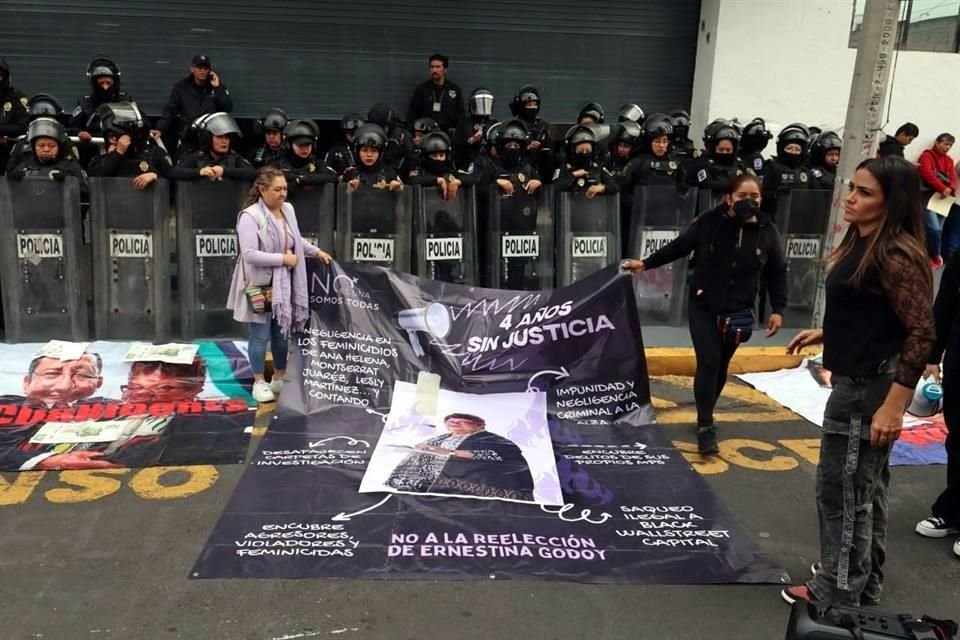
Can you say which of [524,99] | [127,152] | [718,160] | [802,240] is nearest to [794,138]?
[718,160]

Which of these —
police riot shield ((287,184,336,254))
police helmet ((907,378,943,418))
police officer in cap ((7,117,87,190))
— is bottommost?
police helmet ((907,378,943,418))

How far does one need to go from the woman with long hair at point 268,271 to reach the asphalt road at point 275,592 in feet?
4.79

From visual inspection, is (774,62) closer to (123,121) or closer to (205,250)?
(205,250)

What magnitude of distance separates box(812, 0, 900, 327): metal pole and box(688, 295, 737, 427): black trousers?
2.11 meters

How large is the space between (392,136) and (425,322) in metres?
4.26

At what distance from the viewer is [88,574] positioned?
3.73 metres

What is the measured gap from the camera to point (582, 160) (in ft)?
26.1

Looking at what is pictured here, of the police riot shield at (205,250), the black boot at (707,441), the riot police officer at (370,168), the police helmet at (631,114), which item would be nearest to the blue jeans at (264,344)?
the police riot shield at (205,250)

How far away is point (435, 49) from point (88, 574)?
30.6 feet

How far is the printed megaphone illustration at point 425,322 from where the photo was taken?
5.91 meters

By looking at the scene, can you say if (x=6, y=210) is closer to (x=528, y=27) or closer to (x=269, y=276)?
(x=269, y=276)

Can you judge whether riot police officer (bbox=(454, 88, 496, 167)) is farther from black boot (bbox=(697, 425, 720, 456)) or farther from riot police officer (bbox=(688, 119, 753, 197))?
black boot (bbox=(697, 425, 720, 456))

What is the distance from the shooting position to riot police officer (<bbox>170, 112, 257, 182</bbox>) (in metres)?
6.94

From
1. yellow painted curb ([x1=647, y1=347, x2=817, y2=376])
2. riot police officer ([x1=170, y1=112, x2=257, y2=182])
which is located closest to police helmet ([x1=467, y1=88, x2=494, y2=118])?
riot police officer ([x1=170, y1=112, x2=257, y2=182])
